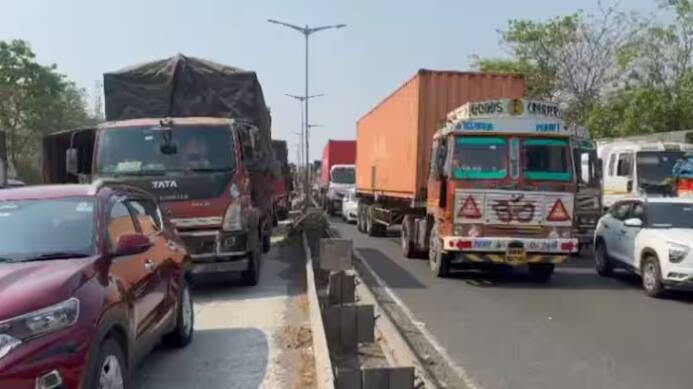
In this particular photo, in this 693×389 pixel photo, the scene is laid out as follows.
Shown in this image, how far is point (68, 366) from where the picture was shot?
15.0ft

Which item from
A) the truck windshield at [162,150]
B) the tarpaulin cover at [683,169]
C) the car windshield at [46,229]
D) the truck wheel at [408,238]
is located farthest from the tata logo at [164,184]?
the tarpaulin cover at [683,169]

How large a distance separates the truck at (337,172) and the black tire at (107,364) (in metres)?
27.9

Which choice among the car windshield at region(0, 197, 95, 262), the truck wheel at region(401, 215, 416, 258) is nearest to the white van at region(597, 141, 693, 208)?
the truck wheel at region(401, 215, 416, 258)

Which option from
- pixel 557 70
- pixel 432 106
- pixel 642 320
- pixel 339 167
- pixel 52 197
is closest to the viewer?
pixel 52 197

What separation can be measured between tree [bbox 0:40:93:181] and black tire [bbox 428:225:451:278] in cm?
4007

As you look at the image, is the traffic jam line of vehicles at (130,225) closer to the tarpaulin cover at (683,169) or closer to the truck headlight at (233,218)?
the truck headlight at (233,218)

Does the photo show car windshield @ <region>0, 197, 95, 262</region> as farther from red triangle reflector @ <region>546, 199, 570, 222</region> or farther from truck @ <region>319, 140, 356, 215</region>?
truck @ <region>319, 140, 356, 215</region>

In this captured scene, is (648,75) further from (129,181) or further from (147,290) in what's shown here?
(147,290)

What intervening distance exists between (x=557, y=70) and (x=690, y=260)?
29645 millimetres

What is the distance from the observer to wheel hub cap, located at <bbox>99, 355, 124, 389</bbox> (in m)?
5.04

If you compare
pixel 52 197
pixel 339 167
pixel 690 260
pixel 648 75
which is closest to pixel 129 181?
pixel 52 197

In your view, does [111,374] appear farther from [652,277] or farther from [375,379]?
[652,277]

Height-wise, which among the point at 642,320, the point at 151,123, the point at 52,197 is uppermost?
the point at 151,123

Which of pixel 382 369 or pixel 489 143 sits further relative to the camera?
pixel 489 143
